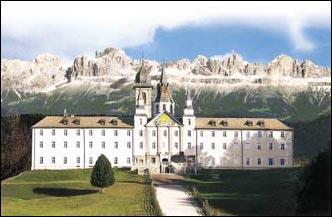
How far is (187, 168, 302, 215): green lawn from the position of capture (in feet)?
177

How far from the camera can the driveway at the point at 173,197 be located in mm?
54963

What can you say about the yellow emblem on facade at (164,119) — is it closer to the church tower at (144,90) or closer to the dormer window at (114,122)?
the church tower at (144,90)

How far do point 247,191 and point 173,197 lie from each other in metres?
8.22

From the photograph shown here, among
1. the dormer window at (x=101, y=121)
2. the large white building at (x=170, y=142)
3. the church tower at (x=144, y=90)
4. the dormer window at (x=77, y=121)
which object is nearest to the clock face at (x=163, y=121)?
the large white building at (x=170, y=142)

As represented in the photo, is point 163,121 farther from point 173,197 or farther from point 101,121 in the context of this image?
point 173,197

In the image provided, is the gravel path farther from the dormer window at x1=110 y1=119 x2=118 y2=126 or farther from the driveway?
the dormer window at x1=110 y1=119 x2=118 y2=126

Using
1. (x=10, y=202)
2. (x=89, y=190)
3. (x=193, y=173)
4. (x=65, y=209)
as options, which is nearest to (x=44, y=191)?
(x=89, y=190)

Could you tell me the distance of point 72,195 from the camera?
69.2 metres

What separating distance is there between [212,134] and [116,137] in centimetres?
1476

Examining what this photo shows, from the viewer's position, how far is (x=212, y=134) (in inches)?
3984

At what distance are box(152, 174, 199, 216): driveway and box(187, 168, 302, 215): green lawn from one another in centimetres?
163

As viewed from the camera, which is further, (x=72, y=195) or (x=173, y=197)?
(x=72, y=195)

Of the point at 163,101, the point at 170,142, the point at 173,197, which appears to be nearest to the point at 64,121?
the point at 163,101

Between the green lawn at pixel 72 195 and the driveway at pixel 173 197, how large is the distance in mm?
1049
